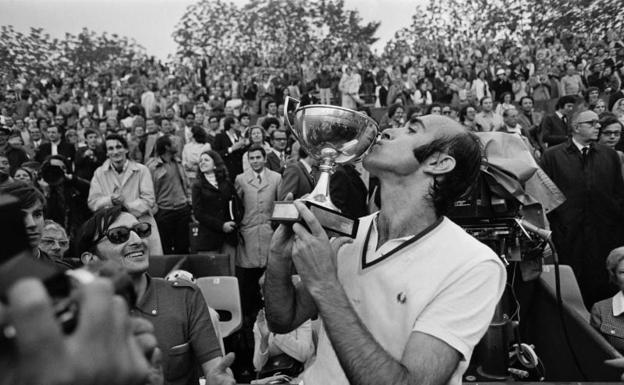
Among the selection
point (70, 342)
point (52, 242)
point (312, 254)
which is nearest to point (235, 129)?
point (52, 242)

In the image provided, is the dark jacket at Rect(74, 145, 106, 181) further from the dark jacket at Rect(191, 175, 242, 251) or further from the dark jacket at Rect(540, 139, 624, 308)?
the dark jacket at Rect(540, 139, 624, 308)

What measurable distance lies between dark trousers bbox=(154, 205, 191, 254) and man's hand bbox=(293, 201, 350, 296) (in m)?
5.42

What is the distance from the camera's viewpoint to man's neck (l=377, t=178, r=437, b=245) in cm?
184

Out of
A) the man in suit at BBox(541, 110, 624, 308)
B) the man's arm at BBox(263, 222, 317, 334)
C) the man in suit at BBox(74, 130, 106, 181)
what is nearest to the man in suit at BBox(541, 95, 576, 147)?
the man in suit at BBox(541, 110, 624, 308)

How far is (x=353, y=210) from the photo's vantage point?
5.15 meters

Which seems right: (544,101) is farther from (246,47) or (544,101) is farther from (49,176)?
(246,47)

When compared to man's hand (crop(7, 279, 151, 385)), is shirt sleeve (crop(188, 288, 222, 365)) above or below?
below

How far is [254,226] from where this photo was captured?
6.11m

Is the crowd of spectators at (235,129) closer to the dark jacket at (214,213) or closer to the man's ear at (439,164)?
the dark jacket at (214,213)

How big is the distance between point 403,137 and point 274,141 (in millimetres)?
6240

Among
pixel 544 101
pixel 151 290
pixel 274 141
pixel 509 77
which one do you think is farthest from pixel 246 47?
pixel 151 290

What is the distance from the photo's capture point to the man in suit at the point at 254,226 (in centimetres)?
601

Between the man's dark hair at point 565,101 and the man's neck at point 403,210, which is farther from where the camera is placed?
the man's dark hair at point 565,101

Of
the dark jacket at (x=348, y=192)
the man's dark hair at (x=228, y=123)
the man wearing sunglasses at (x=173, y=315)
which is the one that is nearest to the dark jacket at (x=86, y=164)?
the man's dark hair at (x=228, y=123)
